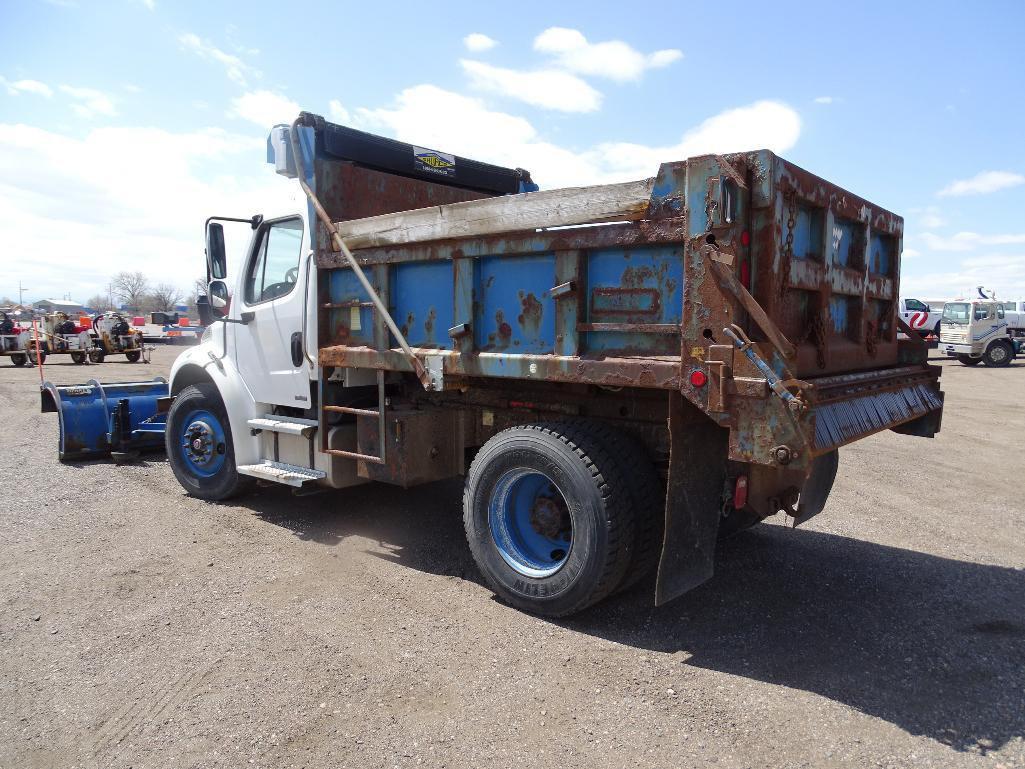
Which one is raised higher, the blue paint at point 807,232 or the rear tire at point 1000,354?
the blue paint at point 807,232

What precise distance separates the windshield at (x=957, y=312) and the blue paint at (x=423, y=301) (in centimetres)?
2584

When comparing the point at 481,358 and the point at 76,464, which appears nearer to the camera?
the point at 481,358

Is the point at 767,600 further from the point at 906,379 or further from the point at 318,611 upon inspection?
the point at 318,611

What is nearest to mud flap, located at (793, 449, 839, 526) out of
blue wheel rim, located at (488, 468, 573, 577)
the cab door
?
blue wheel rim, located at (488, 468, 573, 577)

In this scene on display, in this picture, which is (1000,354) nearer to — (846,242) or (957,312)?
(957,312)

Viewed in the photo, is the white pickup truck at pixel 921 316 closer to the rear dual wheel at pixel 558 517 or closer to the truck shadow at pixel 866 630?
the truck shadow at pixel 866 630

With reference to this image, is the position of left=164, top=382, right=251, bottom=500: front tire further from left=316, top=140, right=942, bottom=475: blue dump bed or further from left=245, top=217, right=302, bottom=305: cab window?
left=316, top=140, right=942, bottom=475: blue dump bed

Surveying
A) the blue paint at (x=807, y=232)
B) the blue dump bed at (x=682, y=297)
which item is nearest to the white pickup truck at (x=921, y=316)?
the blue dump bed at (x=682, y=297)

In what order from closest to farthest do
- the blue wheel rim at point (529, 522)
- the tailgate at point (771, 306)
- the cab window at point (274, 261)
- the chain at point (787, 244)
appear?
1. the tailgate at point (771, 306)
2. the chain at point (787, 244)
3. the blue wheel rim at point (529, 522)
4. the cab window at point (274, 261)

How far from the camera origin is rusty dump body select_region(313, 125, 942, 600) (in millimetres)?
3164

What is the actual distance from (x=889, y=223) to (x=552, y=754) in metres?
3.87

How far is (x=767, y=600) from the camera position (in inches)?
167

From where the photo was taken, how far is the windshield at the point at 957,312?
969 inches

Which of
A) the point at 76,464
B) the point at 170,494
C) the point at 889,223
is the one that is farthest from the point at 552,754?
the point at 76,464
